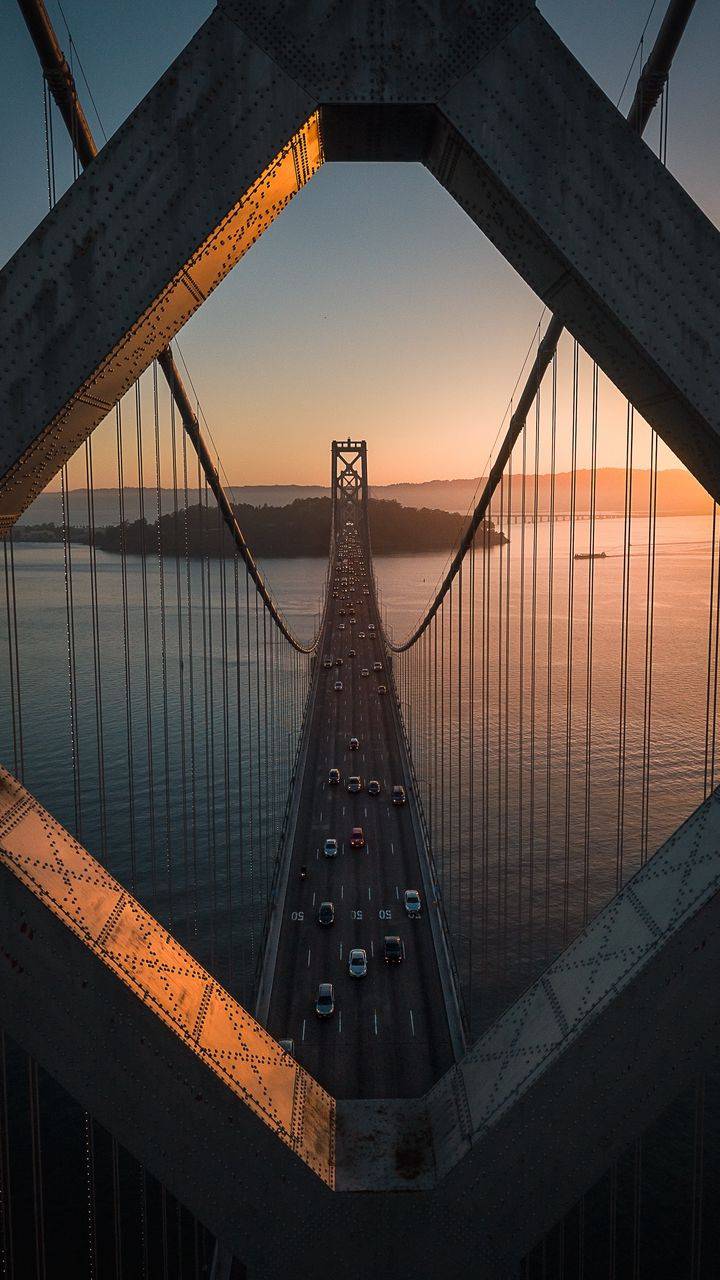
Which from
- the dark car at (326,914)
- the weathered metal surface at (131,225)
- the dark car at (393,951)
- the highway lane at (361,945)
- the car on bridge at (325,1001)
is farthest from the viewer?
the dark car at (326,914)

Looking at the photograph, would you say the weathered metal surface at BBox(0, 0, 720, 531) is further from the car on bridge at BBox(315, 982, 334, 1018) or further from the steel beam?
the car on bridge at BBox(315, 982, 334, 1018)

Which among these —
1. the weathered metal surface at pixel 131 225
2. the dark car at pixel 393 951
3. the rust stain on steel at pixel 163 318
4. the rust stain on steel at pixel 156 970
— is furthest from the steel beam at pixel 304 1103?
the dark car at pixel 393 951

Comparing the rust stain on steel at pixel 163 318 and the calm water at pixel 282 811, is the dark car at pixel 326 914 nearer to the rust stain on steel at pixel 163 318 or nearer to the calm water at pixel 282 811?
the calm water at pixel 282 811

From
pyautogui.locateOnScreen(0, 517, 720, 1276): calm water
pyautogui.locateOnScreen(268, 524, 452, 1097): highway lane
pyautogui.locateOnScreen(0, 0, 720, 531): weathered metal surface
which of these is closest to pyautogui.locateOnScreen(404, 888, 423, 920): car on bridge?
pyautogui.locateOnScreen(268, 524, 452, 1097): highway lane

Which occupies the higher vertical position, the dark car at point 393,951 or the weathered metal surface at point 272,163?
the weathered metal surface at point 272,163

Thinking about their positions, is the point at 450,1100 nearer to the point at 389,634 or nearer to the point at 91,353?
the point at 91,353
